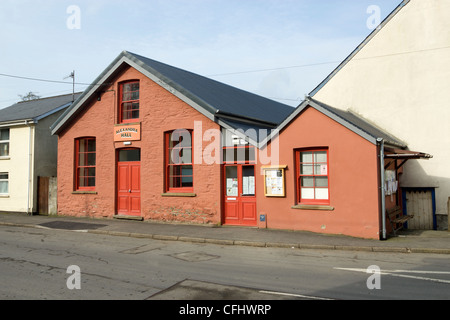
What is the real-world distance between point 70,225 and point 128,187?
283 cm

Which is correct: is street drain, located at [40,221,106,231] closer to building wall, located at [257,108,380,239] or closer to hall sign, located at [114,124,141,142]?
hall sign, located at [114,124,141,142]

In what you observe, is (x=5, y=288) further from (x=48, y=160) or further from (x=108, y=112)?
(x=48, y=160)

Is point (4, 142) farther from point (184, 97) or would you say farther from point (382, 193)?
point (382, 193)

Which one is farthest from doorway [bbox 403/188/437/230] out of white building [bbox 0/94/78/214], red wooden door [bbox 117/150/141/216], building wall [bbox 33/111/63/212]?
building wall [bbox 33/111/63/212]

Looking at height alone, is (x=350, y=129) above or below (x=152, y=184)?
above

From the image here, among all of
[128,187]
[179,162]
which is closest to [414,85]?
[179,162]

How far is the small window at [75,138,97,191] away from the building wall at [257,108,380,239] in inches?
354

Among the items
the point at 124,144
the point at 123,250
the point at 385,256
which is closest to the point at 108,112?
the point at 124,144

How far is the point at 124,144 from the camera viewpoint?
16.5 meters

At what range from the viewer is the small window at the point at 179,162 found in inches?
598

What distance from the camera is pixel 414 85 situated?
14.6 m

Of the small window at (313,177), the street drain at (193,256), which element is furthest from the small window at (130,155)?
→ the street drain at (193,256)

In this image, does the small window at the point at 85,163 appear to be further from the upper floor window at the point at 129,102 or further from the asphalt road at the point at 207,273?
the asphalt road at the point at 207,273
